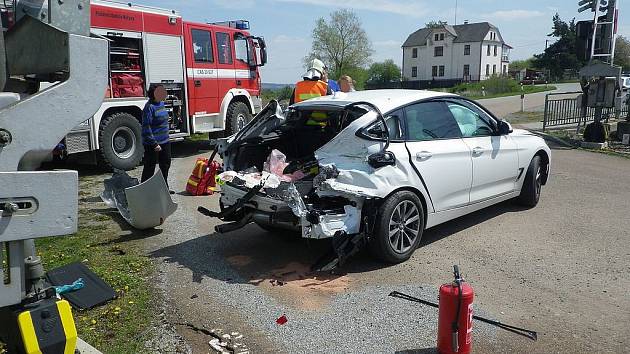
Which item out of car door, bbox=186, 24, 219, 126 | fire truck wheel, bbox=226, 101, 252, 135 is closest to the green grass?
car door, bbox=186, 24, 219, 126

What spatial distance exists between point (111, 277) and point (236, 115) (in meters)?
8.64

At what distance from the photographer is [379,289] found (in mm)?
4520

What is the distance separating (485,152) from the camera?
5.99 meters

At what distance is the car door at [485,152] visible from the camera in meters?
5.88

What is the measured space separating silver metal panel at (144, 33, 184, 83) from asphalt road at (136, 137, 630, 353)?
16.7ft

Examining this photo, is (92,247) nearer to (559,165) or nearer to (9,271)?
(9,271)

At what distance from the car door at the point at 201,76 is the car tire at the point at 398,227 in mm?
7981

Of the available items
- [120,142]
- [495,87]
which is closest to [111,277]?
[120,142]

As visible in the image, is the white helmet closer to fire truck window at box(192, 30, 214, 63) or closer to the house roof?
fire truck window at box(192, 30, 214, 63)

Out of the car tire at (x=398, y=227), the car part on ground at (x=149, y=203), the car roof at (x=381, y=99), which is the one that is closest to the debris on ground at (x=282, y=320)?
the car tire at (x=398, y=227)

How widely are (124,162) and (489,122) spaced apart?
7.23 m

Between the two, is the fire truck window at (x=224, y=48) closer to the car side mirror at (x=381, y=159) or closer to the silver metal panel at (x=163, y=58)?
the silver metal panel at (x=163, y=58)

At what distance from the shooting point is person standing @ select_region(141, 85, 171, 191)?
7.17 meters

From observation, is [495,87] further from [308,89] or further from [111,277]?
[111,277]
